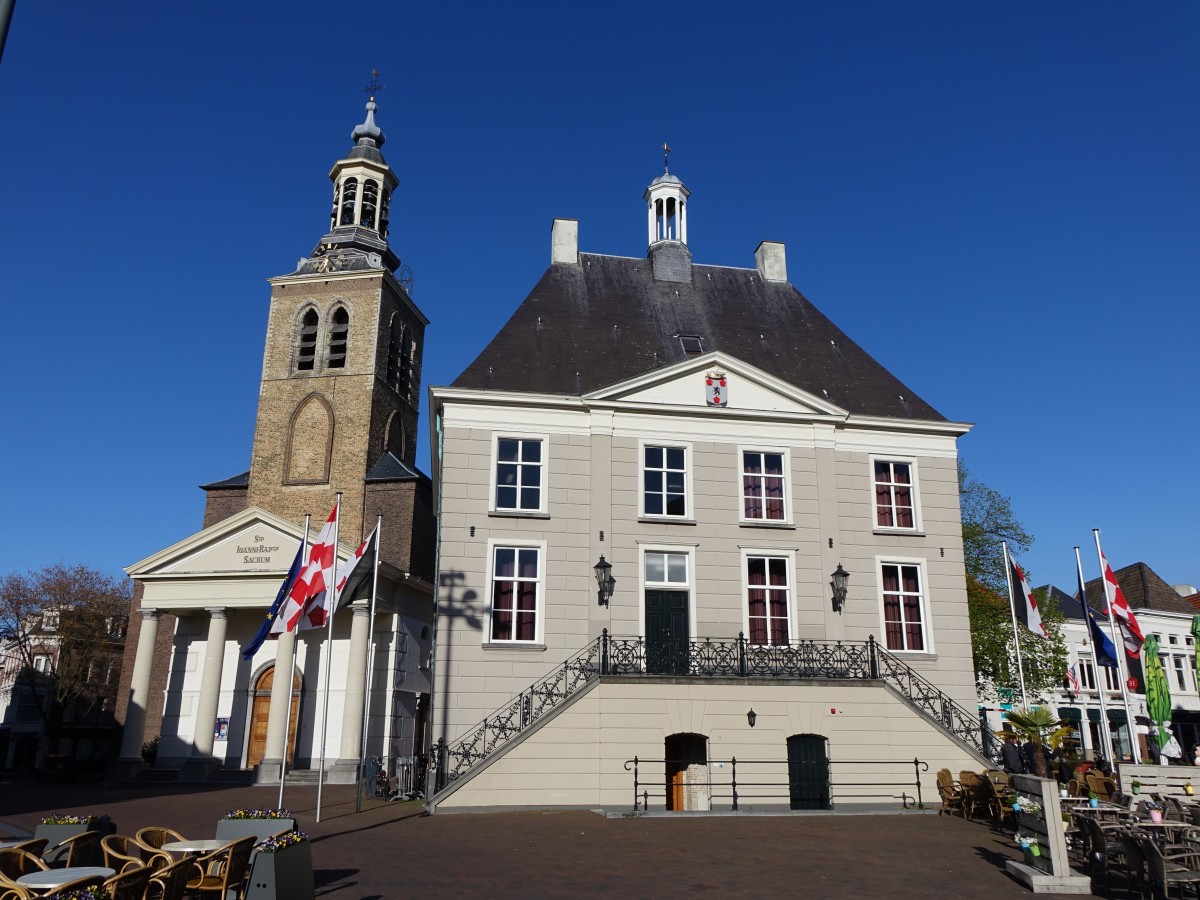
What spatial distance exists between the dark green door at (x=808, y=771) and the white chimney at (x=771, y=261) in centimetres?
1602

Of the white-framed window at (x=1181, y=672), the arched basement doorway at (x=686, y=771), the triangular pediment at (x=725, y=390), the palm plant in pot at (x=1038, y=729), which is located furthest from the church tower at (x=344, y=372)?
the white-framed window at (x=1181, y=672)

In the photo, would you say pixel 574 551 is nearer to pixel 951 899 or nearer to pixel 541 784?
pixel 541 784

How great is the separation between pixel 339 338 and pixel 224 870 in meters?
33.4

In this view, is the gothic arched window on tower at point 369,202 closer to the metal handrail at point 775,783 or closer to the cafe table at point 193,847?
the metal handrail at point 775,783

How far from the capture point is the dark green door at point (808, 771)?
21.7m

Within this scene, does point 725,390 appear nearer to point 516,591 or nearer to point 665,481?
point 665,481

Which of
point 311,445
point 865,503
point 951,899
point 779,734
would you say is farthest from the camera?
point 311,445

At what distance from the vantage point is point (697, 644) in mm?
23125

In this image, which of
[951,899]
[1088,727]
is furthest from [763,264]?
[1088,727]

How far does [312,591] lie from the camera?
19047mm

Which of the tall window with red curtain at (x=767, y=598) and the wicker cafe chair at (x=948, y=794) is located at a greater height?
the tall window with red curtain at (x=767, y=598)

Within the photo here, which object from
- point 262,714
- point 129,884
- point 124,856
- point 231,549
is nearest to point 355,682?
point 262,714

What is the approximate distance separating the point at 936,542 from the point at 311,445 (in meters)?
25.1

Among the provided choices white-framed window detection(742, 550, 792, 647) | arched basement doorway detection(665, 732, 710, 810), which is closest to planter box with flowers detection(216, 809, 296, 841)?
arched basement doorway detection(665, 732, 710, 810)
